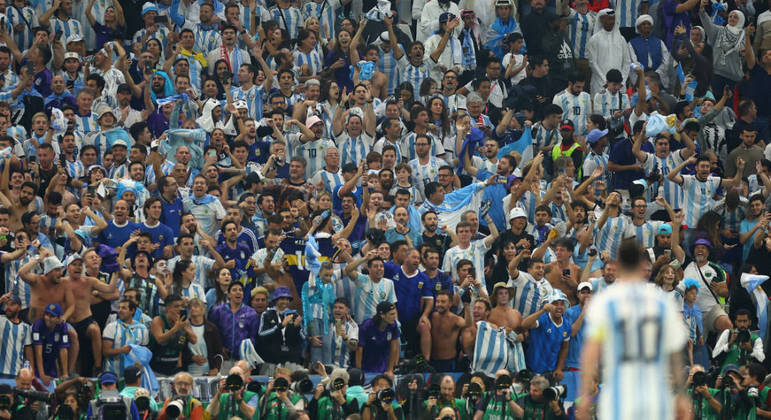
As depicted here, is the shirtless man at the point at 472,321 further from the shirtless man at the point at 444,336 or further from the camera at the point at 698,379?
the camera at the point at 698,379

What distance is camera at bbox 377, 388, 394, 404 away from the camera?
17.2m

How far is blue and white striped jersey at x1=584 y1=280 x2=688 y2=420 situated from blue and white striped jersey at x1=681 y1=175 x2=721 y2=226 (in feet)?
39.1

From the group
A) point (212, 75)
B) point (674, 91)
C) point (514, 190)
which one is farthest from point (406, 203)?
point (674, 91)

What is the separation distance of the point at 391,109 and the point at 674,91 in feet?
17.8

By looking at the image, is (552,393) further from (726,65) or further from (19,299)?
(726,65)

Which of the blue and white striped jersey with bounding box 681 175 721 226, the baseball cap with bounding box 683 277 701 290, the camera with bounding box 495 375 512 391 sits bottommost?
the camera with bounding box 495 375 512 391

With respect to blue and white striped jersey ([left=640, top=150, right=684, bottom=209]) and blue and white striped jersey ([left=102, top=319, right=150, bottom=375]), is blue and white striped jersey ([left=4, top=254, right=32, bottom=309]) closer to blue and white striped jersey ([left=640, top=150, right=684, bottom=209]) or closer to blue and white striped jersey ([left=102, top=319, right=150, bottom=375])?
blue and white striped jersey ([left=102, top=319, right=150, bottom=375])

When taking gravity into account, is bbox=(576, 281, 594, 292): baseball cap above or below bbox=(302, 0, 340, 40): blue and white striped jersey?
below

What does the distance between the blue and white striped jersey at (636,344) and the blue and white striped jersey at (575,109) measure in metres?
13.4

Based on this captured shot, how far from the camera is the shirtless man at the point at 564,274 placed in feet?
65.7

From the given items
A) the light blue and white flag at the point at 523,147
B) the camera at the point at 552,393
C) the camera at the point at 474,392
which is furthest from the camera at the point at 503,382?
the light blue and white flag at the point at 523,147

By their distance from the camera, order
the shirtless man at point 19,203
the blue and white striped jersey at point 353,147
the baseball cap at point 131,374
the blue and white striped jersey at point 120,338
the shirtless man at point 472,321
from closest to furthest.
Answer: the baseball cap at point 131,374 → the blue and white striped jersey at point 120,338 → the shirtless man at point 472,321 → the shirtless man at point 19,203 → the blue and white striped jersey at point 353,147

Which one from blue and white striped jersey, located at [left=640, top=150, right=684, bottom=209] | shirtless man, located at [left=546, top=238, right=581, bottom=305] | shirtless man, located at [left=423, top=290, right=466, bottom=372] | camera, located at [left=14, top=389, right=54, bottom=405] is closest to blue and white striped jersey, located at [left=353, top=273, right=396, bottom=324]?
shirtless man, located at [left=423, top=290, right=466, bottom=372]

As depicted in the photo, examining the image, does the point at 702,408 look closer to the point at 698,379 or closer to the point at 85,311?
the point at 698,379
